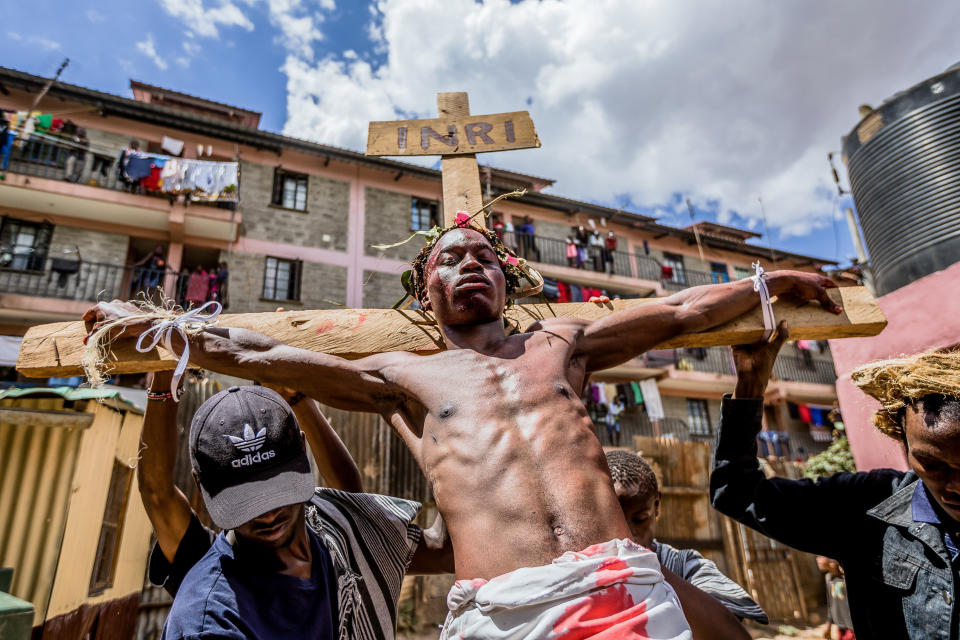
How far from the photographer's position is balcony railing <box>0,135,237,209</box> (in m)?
15.6

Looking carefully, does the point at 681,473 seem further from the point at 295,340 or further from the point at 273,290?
the point at 273,290

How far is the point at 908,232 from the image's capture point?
5641 millimetres

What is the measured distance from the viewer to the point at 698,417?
75.9 ft

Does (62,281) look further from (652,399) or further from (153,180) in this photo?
(652,399)

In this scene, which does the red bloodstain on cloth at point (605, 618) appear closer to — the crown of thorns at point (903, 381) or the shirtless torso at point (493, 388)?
the shirtless torso at point (493, 388)

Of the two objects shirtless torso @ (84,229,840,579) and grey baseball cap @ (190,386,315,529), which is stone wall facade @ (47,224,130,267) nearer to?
shirtless torso @ (84,229,840,579)

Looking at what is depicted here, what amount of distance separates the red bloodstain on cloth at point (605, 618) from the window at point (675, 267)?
77.6 ft

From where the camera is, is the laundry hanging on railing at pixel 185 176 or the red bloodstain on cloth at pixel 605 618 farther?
the laundry hanging on railing at pixel 185 176

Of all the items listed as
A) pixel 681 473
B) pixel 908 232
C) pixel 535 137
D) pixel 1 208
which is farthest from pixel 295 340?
pixel 1 208

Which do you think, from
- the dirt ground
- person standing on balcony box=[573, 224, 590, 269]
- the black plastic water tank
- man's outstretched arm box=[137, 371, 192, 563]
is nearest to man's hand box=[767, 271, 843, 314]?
man's outstretched arm box=[137, 371, 192, 563]

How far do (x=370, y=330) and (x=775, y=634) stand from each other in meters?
10.7

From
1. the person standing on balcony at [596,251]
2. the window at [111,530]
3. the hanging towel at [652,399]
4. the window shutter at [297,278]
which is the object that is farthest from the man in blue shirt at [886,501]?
the person standing on balcony at [596,251]

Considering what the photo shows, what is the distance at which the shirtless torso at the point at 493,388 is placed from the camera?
179 cm

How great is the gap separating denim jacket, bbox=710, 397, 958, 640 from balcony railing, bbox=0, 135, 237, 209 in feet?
53.6
